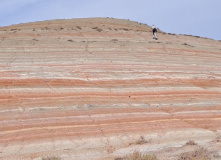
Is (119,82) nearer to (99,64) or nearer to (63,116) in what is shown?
(99,64)

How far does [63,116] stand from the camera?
34.3 feet

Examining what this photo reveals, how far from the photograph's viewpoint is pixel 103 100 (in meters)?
12.0

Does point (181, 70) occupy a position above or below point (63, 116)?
above

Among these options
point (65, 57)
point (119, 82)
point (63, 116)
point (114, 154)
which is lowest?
point (114, 154)

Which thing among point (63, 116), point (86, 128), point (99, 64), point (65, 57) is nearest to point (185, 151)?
point (86, 128)

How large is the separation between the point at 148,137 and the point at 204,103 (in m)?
4.28

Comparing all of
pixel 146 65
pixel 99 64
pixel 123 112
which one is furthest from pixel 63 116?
pixel 146 65

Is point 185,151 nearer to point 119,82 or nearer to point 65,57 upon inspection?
point 119,82

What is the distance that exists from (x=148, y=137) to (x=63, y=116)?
282 cm

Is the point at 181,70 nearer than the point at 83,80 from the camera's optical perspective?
No

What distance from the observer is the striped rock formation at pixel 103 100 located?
8.85 metres

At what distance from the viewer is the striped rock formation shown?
8.85 metres

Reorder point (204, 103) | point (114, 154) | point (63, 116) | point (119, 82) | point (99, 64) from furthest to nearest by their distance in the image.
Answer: point (99, 64)
point (119, 82)
point (204, 103)
point (63, 116)
point (114, 154)

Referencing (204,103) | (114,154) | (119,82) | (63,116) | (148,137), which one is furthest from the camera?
(119,82)
